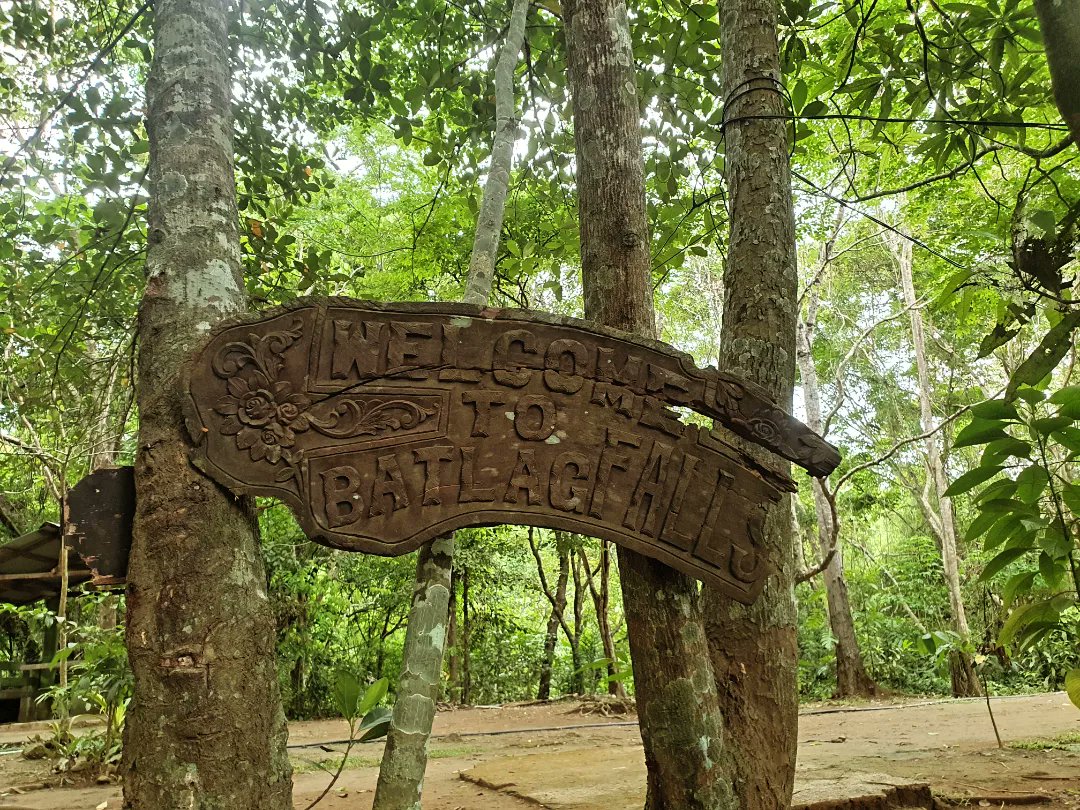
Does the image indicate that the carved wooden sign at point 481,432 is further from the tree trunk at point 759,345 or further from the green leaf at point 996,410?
the green leaf at point 996,410

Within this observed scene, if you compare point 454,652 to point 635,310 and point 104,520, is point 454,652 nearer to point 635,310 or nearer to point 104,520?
point 635,310

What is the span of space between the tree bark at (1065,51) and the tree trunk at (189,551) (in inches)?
68.4

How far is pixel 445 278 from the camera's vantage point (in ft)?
26.4

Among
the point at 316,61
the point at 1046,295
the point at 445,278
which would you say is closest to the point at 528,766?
the point at 1046,295

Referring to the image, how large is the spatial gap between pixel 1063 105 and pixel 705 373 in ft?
2.85

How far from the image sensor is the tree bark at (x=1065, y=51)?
4.36 feet

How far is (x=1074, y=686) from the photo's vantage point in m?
2.43

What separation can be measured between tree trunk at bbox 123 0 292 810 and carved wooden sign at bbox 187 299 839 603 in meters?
0.10

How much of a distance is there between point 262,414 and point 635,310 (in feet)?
3.36

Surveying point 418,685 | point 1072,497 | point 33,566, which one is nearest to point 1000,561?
point 1072,497

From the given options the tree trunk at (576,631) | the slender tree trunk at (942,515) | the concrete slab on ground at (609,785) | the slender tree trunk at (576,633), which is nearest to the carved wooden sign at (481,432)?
the concrete slab on ground at (609,785)

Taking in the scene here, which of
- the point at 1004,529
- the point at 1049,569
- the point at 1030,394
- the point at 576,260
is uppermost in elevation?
the point at 576,260

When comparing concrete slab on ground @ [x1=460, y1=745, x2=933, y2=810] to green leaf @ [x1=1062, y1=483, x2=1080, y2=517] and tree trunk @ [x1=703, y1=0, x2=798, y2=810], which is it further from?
green leaf @ [x1=1062, y1=483, x2=1080, y2=517]

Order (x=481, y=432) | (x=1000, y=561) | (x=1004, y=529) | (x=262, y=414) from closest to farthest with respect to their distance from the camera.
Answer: (x=262, y=414), (x=481, y=432), (x=1004, y=529), (x=1000, y=561)
